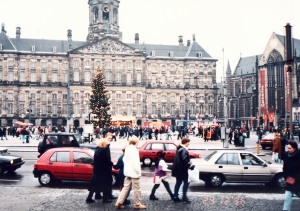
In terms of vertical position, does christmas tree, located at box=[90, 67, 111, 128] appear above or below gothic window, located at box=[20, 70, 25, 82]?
below

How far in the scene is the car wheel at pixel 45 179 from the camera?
13922 mm

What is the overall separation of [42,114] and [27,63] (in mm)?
10798

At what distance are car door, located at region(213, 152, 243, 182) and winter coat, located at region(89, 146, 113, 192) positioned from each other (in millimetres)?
4484

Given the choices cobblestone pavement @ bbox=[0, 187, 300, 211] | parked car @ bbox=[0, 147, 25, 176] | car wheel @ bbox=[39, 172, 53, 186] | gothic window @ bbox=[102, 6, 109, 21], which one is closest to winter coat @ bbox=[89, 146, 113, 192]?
cobblestone pavement @ bbox=[0, 187, 300, 211]

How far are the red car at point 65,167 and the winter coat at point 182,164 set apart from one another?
3.36 meters

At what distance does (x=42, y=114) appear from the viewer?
80.0 metres

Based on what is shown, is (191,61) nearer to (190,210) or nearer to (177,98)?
(177,98)

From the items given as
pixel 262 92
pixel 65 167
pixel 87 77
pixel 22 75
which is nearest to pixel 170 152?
pixel 65 167

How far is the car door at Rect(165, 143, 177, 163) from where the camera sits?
19875 millimetres

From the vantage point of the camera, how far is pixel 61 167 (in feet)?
45.2

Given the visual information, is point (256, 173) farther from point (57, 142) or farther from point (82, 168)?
point (57, 142)

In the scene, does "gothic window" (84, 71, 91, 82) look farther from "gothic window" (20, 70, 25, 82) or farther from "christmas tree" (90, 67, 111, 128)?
"christmas tree" (90, 67, 111, 128)

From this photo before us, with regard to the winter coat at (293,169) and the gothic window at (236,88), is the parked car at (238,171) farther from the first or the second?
the gothic window at (236,88)

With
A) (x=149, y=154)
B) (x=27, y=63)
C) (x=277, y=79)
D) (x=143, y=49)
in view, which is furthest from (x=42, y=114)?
(x=149, y=154)
